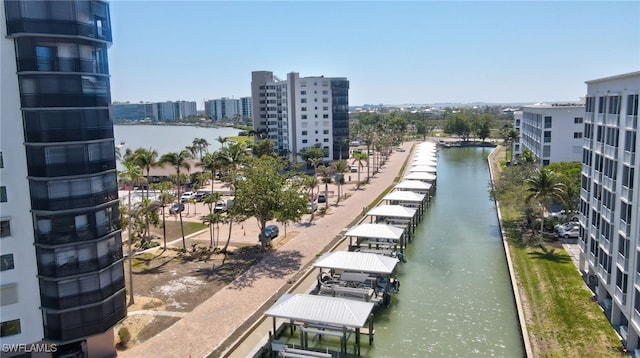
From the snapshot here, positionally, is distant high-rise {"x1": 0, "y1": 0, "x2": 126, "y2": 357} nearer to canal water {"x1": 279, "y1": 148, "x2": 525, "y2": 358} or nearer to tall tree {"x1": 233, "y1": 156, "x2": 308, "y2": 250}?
canal water {"x1": 279, "y1": 148, "x2": 525, "y2": 358}

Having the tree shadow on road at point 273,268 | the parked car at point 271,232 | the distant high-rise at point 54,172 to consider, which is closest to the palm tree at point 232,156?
the parked car at point 271,232

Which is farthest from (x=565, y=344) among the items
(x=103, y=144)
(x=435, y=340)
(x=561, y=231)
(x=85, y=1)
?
(x=85, y=1)

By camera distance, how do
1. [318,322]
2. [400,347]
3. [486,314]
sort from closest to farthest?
[318,322] → [400,347] → [486,314]

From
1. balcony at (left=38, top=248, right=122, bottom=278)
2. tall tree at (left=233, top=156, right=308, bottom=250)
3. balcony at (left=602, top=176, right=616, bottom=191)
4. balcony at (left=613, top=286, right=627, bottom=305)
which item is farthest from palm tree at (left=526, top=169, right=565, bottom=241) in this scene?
balcony at (left=38, top=248, right=122, bottom=278)

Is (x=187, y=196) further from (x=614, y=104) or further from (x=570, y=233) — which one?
(x=614, y=104)

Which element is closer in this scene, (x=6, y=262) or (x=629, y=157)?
(x=6, y=262)

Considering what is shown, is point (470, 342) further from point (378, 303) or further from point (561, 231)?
point (561, 231)

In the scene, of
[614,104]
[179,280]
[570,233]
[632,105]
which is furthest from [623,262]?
[179,280]

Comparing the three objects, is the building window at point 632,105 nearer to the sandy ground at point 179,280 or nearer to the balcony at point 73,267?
the sandy ground at point 179,280
